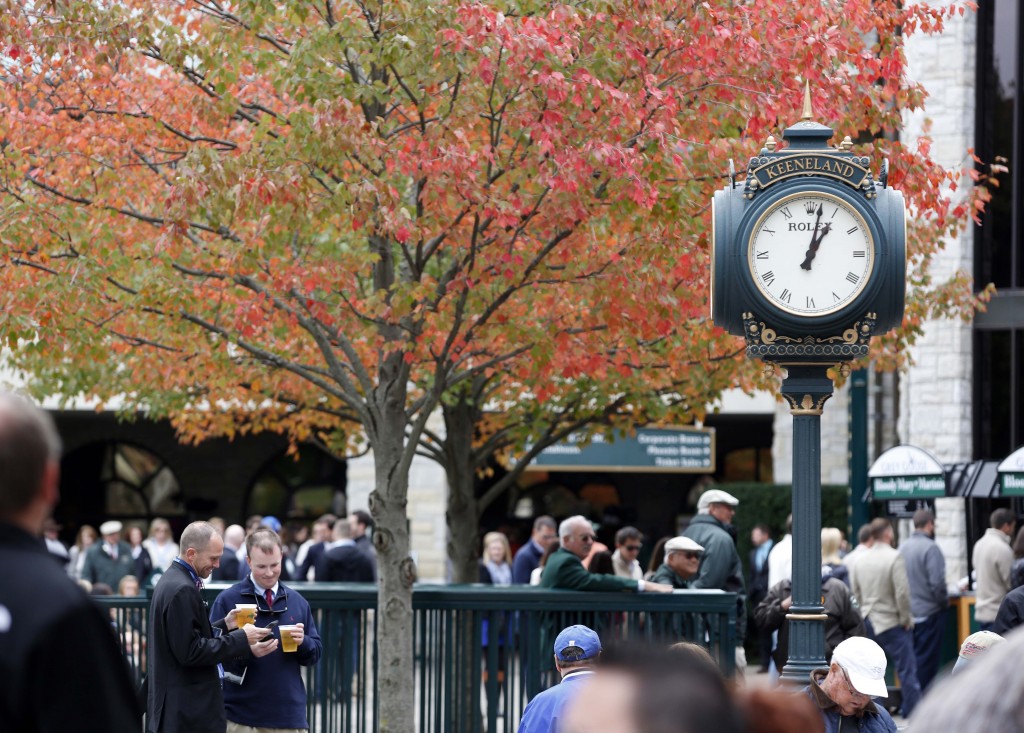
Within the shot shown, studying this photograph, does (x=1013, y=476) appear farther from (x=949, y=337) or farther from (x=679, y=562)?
(x=949, y=337)

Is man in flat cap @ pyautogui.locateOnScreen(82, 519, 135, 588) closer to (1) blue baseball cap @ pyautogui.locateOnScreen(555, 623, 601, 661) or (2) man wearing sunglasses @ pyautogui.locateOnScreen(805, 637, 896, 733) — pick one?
(1) blue baseball cap @ pyautogui.locateOnScreen(555, 623, 601, 661)

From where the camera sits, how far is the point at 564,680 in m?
6.58

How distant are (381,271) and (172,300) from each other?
5.37 ft

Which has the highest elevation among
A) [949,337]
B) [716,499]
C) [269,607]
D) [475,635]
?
[949,337]

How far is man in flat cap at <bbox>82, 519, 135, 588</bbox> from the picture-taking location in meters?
19.8

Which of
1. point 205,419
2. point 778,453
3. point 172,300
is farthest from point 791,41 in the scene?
point 778,453

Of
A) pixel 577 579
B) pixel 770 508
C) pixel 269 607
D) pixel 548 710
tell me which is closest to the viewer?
pixel 548 710

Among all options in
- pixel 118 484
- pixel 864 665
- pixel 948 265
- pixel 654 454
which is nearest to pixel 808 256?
pixel 864 665

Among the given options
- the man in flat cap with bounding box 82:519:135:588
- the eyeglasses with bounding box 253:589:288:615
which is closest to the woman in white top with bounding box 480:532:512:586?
the man in flat cap with bounding box 82:519:135:588

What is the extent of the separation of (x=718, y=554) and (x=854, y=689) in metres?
5.67

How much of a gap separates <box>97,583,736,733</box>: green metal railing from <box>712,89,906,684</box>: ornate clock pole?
11.0 feet

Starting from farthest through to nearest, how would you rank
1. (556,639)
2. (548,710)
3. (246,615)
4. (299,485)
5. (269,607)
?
(299,485), (269,607), (246,615), (556,639), (548,710)

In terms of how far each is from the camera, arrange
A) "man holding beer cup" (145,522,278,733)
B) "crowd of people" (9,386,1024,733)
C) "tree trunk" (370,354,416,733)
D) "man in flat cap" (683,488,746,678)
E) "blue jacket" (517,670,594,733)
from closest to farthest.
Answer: "crowd of people" (9,386,1024,733)
"blue jacket" (517,670,594,733)
"man holding beer cup" (145,522,278,733)
"tree trunk" (370,354,416,733)
"man in flat cap" (683,488,746,678)

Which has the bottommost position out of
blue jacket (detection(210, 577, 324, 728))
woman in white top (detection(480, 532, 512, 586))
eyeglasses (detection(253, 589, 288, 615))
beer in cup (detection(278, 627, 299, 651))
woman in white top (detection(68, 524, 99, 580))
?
woman in white top (detection(68, 524, 99, 580))
